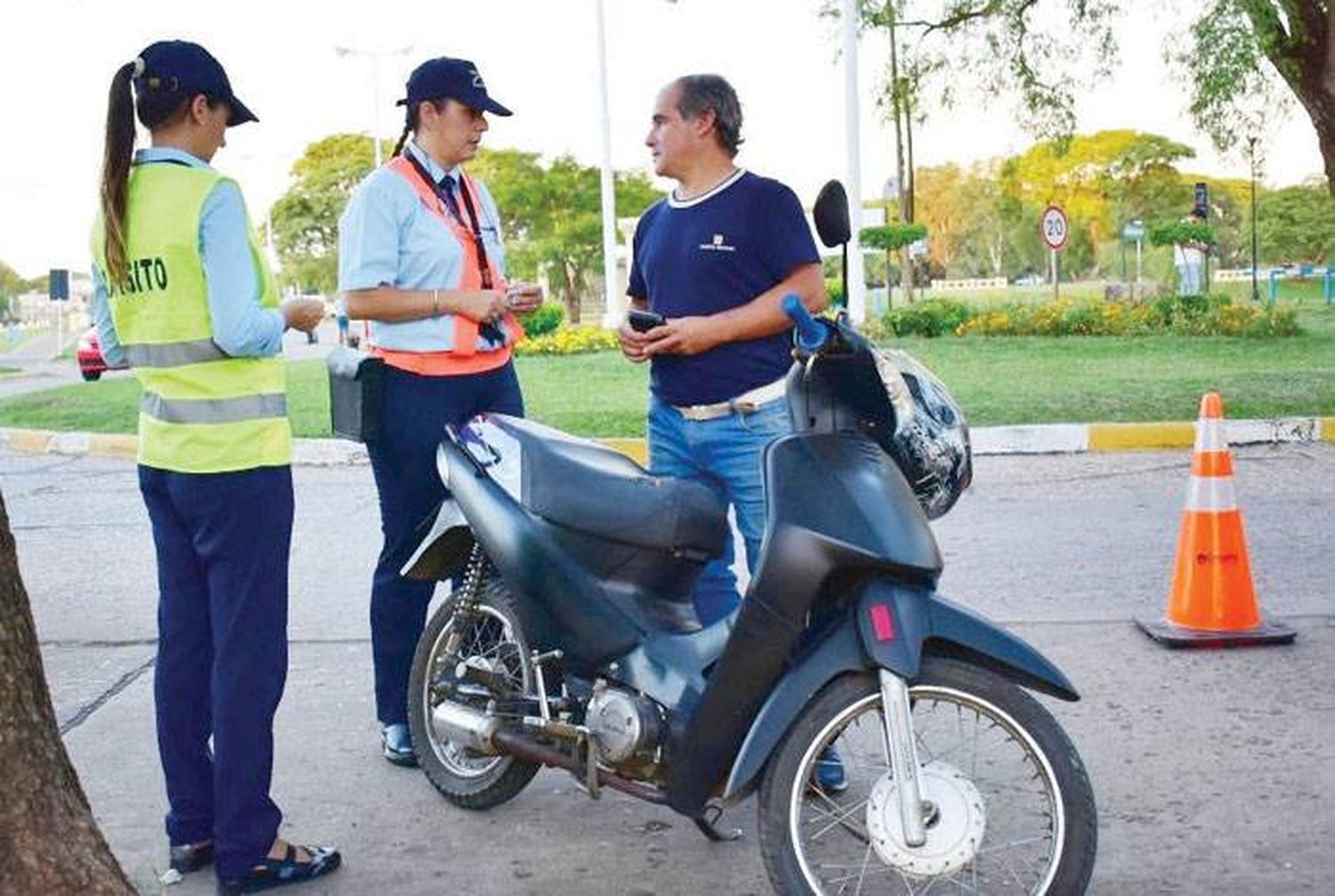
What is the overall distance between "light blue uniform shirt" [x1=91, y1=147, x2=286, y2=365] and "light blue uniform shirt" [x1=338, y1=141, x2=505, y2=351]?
79cm

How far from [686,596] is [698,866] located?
0.62 m

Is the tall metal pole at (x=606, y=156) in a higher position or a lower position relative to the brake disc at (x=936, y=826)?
higher

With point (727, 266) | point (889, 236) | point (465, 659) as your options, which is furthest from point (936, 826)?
point (889, 236)

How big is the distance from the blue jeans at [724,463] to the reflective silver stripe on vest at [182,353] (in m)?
1.12

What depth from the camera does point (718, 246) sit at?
4188mm

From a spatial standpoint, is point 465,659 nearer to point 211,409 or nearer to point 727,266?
point 211,409

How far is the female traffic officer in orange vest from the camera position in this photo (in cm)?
439

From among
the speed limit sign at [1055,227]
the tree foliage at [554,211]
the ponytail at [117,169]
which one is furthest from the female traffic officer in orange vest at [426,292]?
the tree foliage at [554,211]

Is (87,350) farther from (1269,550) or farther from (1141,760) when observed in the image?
(1141,760)

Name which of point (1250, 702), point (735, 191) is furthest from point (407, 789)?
point (1250, 702)

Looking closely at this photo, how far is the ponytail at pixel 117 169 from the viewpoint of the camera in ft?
11.7

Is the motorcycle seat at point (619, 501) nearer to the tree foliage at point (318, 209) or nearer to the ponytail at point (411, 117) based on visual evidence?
the ponytail at point (411, 117)

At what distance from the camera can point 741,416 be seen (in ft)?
13.9

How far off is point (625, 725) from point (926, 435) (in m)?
0.90
